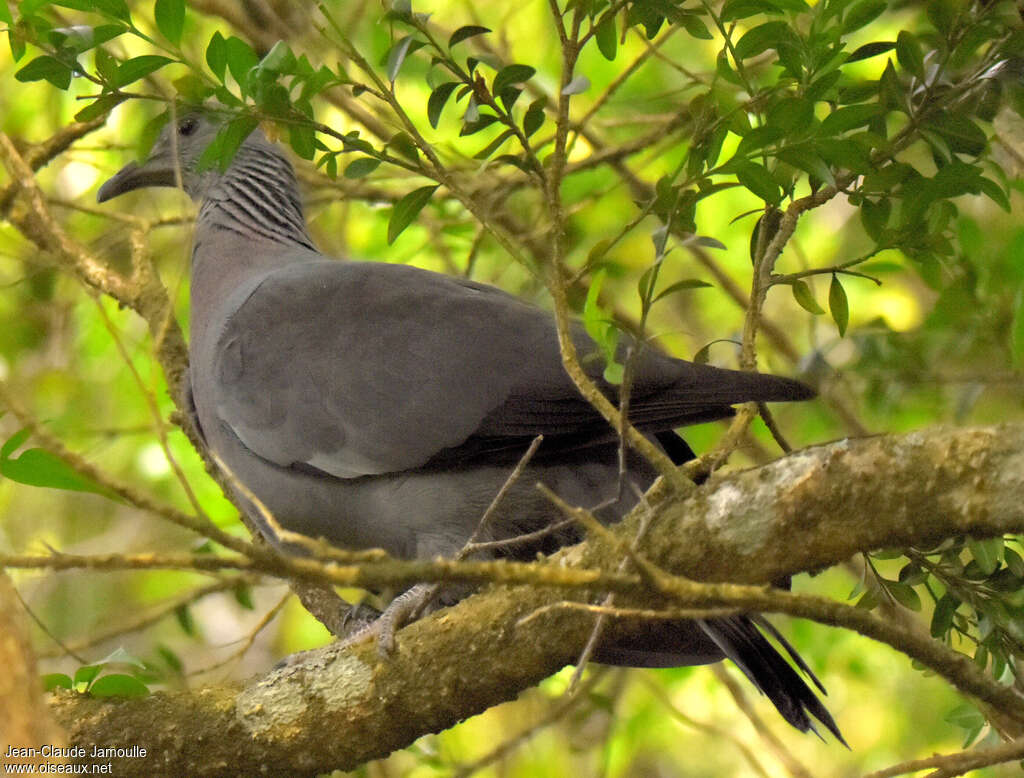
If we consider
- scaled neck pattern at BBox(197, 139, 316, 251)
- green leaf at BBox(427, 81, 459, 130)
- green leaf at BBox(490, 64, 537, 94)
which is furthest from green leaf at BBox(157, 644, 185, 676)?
green leaf at BBox(490, 64, 537, 94)

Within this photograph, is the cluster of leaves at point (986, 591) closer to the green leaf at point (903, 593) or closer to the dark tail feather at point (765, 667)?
the green leaf at point (903, 593)

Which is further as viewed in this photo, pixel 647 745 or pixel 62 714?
pixel 647 745

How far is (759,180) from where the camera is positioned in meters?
2.18

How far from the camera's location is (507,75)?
2.32 metres

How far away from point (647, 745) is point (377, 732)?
3585mm

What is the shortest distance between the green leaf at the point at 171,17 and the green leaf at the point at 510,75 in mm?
653

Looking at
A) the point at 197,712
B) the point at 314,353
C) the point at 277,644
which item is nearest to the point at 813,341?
the point at 314,353

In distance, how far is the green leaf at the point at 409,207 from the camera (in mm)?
2414

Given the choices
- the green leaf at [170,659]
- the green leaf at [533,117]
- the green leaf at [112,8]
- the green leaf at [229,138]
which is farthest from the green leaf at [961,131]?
the green leaf at [170,659]

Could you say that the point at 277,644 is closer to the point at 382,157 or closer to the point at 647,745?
the point at 647,745

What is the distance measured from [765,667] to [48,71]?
2.02 meters

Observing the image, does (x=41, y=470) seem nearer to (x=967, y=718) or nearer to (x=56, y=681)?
(x=56, y=681)

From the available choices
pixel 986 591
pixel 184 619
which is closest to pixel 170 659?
pixel 184 619

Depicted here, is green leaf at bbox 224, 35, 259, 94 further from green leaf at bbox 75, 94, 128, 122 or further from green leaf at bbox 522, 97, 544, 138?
green leaf at bbox 522, 97, 544, 138
